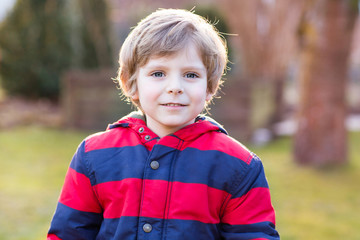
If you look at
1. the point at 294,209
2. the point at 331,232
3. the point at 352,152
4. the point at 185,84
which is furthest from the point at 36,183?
the point at 352,152

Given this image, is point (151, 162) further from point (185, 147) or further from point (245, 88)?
point (245, 88)

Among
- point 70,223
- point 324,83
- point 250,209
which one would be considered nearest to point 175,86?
point 250,209

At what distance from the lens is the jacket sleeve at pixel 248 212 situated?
1701 millimetres

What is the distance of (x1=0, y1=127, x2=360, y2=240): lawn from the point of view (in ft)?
12.9

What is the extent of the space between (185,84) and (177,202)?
16.1 inches

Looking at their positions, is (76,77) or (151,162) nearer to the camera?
(151,162)

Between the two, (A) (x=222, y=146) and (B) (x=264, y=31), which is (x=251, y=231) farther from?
(B) (x=264, y=31)

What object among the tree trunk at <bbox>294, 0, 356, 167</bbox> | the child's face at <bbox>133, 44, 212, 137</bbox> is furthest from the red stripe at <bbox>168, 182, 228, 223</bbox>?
the tree trunk at <bbox>294, 0, 356, 167</bbox>

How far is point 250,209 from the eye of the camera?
5.63 ft

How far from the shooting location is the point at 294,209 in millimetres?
4480

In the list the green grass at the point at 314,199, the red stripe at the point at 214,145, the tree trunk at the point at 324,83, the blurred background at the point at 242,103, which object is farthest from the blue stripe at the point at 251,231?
the tree trunk at the point at 324,83

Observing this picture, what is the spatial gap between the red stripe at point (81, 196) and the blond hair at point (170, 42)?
374 millimetres

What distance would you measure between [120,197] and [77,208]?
172mm

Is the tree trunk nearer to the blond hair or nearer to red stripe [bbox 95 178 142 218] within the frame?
the blond hair
